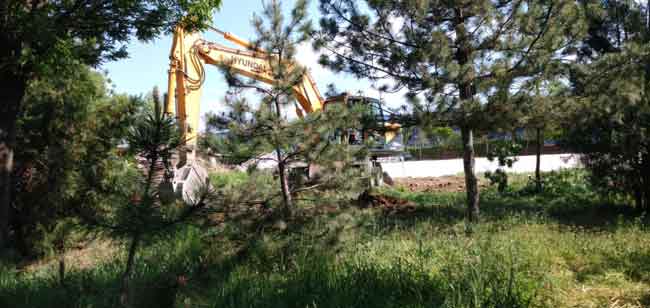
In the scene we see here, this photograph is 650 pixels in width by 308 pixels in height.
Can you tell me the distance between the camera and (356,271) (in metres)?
3.47

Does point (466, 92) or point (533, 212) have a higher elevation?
point (466, 92)

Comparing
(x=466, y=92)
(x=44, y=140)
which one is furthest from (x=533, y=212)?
(x=44, y=140)

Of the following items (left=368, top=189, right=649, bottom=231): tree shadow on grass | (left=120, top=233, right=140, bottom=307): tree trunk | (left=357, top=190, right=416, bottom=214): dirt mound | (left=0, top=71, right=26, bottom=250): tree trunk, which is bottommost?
(left=368, top=189, right=649, bottom=231): tree shadow on grass

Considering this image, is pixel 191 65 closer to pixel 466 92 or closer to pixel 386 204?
pixel 386 204

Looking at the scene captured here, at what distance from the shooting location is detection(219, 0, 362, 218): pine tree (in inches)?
145

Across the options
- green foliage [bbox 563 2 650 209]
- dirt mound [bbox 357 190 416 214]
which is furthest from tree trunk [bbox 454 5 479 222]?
dirt mound [bbox 357 190 416 214]

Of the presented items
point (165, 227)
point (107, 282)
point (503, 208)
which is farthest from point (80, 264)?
point (503, 208)

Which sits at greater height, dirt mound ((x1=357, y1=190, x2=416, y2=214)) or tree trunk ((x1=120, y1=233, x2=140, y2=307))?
tree trunk ((x1=120, y1=233, x2=140, y2=307))

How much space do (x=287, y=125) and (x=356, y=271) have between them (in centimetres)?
144

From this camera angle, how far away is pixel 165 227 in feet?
8.25

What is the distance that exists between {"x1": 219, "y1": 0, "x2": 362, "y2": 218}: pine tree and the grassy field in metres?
0.41

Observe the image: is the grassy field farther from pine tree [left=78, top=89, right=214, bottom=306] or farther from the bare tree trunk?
pine tree [left=78, top=89, right=214, bottom=306]

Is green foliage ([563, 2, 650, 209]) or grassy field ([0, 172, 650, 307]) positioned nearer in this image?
grassy field ([0, 172, 650, 307])

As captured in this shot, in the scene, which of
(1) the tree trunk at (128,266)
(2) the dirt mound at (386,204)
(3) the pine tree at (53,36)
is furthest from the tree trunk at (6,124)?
(2) the dirt mound at (386,204)
